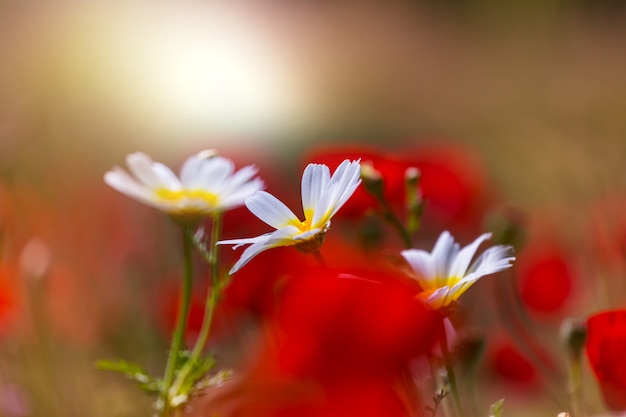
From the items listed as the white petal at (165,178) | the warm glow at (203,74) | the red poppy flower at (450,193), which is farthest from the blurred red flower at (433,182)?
the warm glow at (203,74)

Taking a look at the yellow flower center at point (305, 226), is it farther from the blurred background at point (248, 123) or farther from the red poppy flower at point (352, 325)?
the blurred background at point (248, 123)

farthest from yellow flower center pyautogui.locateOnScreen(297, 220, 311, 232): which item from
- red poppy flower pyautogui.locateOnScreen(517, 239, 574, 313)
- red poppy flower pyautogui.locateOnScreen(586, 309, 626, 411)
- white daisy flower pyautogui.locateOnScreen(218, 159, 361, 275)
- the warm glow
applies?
the warm glow

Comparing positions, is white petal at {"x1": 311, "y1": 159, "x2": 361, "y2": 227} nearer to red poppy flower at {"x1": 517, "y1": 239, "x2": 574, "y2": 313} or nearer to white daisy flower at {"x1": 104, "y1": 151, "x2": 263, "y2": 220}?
white daisy flower at {"x1": 104, "y1": 151, "x2": 263, "y2": 220}

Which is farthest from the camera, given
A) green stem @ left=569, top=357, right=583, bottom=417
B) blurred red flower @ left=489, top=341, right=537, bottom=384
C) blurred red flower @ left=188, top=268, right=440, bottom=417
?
blurred red flower @ left=489, top=341, right=537, bottom=384

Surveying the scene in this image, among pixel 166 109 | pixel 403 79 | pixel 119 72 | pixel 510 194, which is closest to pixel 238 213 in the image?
pixel 510 194

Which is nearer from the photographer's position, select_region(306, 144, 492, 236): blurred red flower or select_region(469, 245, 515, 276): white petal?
select_region(469, 245, 515, 276): white petal

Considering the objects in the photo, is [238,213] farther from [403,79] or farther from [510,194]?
[403,79]

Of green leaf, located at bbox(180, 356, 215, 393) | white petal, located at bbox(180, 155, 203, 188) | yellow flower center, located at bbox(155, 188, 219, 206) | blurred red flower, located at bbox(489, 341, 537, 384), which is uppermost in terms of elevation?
white petal, located at bbox(180, 155, 203, 188)
